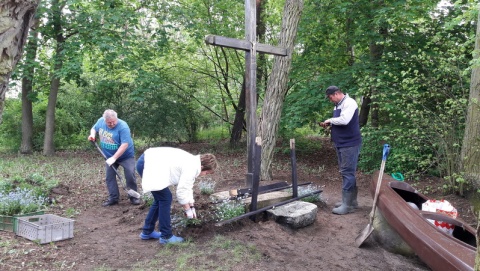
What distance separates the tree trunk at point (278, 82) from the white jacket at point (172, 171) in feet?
12.7

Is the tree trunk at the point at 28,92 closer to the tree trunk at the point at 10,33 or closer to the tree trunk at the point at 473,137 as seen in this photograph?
the tree trunk at the point at 10,33

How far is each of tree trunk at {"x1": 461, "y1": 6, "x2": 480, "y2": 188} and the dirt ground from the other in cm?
58

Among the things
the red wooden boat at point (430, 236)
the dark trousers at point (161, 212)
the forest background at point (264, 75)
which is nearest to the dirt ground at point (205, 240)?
the dark trousers at point (161, 212)

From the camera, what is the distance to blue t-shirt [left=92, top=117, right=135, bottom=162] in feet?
20.8

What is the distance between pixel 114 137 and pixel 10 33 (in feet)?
13.1

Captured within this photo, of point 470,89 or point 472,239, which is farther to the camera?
point 470,89

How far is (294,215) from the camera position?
5.30 m

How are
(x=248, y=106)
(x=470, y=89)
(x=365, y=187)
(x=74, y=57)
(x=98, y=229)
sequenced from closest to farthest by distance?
1. (x=98, y=229)
2. (x=248, y=106)
3. (x=470, y=89)
4. (x=365, y=187)
5. (x=74, y=57)

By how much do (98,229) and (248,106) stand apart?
2868 millimetres

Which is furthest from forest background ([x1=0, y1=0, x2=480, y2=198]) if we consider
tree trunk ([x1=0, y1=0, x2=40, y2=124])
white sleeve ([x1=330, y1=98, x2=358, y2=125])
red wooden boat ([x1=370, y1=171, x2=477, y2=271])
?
tree trunk ([x1=0, y1=0, x2=40, y2=124])

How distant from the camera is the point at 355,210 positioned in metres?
6.40

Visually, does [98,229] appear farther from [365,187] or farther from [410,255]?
[365,187]

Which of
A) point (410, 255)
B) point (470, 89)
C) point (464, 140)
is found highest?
point (470, 89)

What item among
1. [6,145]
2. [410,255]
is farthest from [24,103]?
[410,255]
